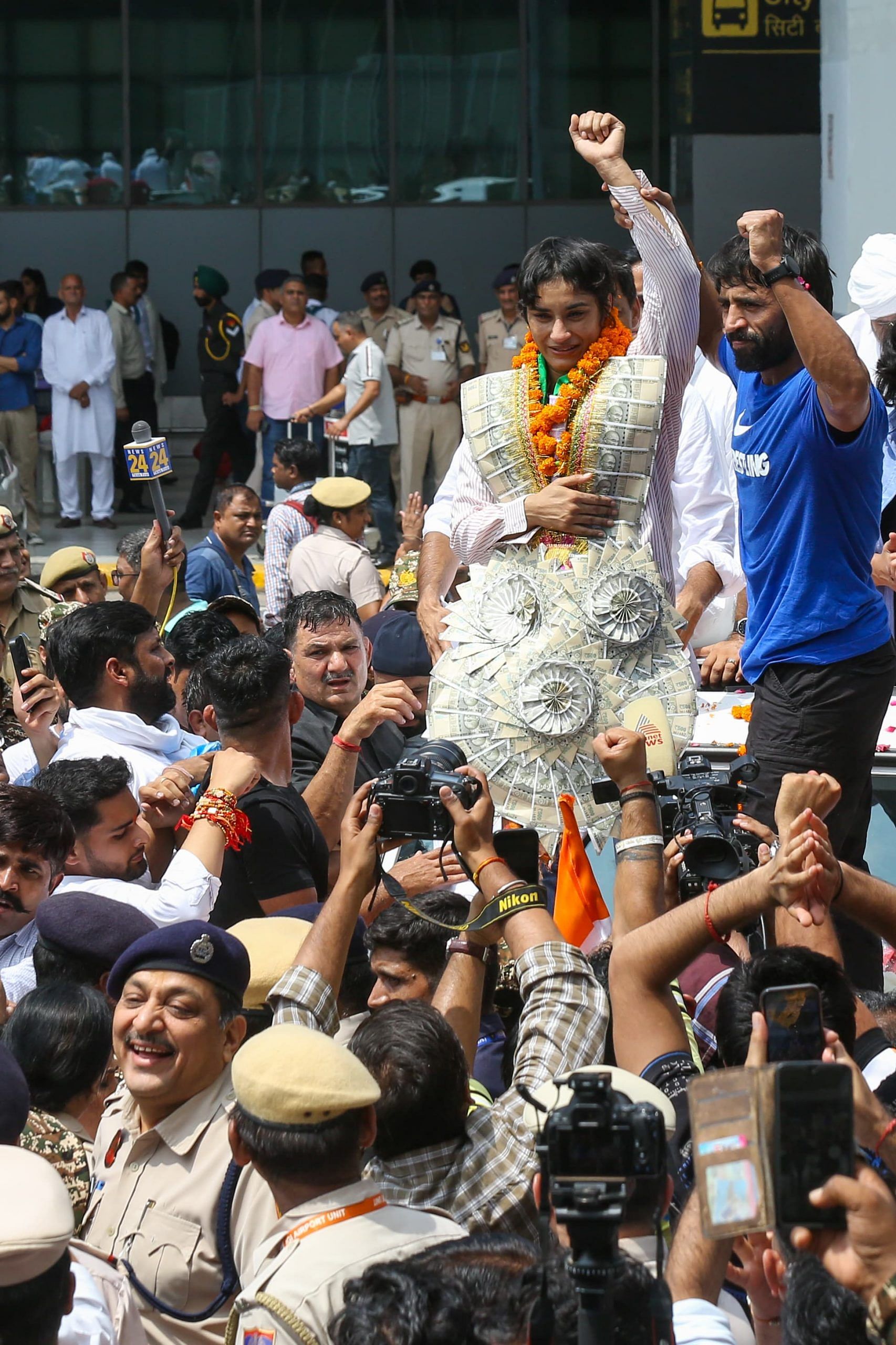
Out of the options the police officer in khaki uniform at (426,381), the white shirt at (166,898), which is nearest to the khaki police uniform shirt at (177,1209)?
the white shirt at (166,898)

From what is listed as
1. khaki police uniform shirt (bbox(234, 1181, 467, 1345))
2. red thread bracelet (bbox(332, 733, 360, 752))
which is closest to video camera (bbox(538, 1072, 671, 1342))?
khaki police uniform shirt (bbox(234, 1181, 467, 1345))

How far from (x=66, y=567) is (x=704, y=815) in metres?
4.05

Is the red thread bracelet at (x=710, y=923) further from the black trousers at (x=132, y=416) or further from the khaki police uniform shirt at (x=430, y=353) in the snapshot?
the black trousers at (x=132, y=416)

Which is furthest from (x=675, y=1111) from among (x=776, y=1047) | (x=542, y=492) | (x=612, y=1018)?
(x=542, y=492)

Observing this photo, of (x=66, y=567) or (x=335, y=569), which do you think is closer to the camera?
(x=66, y=567)

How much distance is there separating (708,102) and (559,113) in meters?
4.30

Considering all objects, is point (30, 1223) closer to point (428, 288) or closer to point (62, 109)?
point (428, 288)

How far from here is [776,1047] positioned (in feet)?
6.89

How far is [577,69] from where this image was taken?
56.2 ft

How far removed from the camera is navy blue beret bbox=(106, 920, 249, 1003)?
115 inches

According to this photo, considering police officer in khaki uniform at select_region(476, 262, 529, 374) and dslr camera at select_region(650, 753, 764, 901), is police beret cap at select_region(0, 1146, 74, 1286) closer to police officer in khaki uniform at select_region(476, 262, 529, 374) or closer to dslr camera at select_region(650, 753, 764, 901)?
dslr camera at select_region(650, 753, 764, 901)

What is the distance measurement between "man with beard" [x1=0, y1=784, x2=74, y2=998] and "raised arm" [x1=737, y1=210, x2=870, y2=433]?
6.10 ft

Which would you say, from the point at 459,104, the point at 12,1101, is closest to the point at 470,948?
the point at 12,1101

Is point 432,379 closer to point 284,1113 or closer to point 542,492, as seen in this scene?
point 542,492
